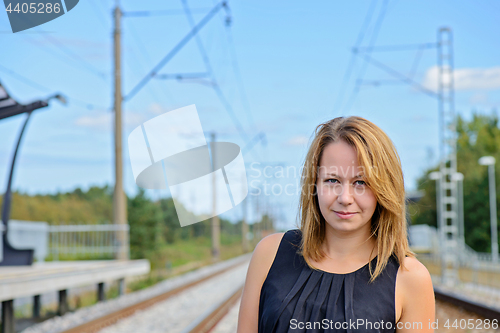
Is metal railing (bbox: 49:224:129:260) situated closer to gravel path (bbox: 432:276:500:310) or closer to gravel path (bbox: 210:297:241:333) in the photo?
gravel path (bbox: 210:297:241:333)

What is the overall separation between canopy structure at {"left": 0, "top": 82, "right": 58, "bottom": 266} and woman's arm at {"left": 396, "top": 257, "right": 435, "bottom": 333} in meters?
5.58

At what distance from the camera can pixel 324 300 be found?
1568mm

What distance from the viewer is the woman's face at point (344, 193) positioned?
1584 mm

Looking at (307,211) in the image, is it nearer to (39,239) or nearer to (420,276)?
(420,276)

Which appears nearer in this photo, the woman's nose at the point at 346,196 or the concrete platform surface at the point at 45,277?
the woman's nose at the point at 346,196

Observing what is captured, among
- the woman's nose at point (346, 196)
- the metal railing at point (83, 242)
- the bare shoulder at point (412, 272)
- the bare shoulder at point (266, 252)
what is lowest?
the metal railing at point (83, 242)

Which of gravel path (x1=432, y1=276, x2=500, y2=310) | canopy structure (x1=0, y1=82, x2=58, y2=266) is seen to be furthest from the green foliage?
canopy structure (x1=0, y1=82, x2=58, y2=266)

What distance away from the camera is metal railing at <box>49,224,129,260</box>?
1340cm

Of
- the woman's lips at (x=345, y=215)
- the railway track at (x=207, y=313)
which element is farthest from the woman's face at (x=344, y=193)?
the railway track at (x=207, y=313)

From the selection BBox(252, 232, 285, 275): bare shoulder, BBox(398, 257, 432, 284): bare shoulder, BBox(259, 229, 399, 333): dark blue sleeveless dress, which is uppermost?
BBox(252, 232, 285, 275): bare shoulder

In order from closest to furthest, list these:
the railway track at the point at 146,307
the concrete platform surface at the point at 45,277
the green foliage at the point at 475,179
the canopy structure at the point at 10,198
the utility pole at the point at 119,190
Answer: the concrete platform surface at the point at 45,277, the canopy structure at the point at 10,198, the railway track at the point at 146,307, the utility pole at the point at 119,190, the green foliage at the point at 475,179

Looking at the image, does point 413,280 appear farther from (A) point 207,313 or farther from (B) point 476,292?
(B) point 476,292

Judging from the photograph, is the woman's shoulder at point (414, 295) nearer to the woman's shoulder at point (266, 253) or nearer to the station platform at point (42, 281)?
the woman's shoulder at point (266, 253)

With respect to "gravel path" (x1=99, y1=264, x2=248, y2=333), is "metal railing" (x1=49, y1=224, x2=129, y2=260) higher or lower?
higher
